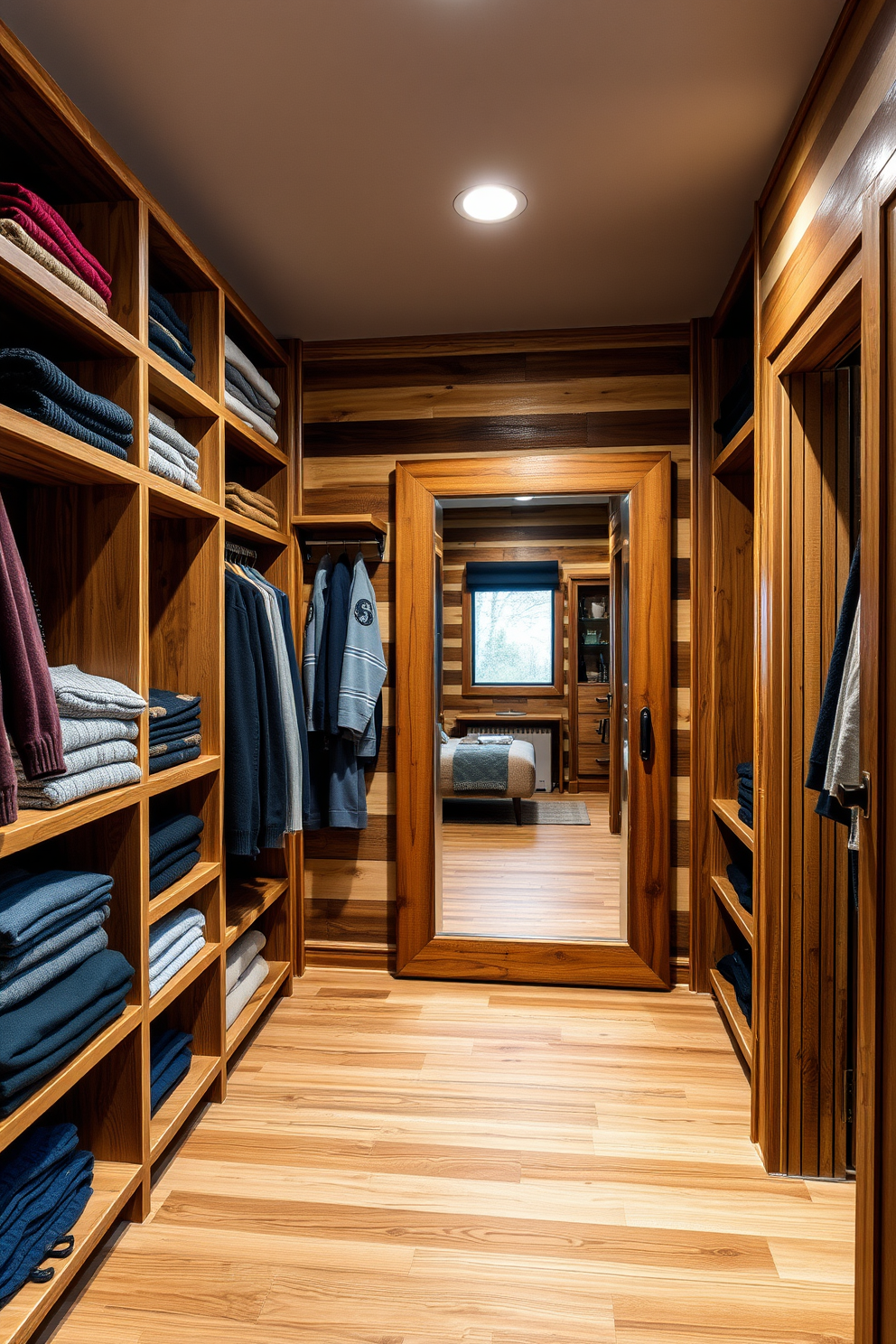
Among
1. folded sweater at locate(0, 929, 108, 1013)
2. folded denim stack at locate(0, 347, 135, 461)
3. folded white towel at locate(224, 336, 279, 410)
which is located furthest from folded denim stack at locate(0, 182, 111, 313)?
folded sweater at locate(0, 929, 108, 1013)

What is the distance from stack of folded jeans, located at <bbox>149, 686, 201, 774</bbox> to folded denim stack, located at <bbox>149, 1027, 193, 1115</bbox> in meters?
0.73

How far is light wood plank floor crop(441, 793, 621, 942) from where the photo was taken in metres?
3.55

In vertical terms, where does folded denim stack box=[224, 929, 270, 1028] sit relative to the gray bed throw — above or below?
below

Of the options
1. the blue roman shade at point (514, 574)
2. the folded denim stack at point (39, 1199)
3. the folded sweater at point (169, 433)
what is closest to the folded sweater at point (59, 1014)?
the folded denim stack at point (39, 1199)

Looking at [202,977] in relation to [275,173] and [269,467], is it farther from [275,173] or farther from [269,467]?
[275,173]

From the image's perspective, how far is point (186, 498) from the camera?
2168 millimetres

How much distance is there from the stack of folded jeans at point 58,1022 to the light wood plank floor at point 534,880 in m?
1.77

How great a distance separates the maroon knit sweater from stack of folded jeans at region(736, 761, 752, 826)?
1.97m

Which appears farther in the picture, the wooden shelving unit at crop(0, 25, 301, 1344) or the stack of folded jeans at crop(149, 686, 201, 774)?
the stack of folded jeans at crop(149, 686, 201, 774)

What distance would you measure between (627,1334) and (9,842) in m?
1.46

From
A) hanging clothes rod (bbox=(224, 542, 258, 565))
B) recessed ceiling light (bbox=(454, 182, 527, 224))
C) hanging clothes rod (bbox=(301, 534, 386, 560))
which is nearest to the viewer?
recessed ceiling light (bbox=(454, 182, 527, 224))

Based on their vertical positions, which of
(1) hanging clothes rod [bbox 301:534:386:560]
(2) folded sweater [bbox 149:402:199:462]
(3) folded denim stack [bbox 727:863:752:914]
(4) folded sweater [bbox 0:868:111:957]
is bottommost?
(3) folded denim stack [bbox 727:863:752:914]

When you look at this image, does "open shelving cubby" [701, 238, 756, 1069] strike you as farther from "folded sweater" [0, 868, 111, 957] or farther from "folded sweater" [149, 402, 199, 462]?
"folded sweater" [0, 868, 111, 957]

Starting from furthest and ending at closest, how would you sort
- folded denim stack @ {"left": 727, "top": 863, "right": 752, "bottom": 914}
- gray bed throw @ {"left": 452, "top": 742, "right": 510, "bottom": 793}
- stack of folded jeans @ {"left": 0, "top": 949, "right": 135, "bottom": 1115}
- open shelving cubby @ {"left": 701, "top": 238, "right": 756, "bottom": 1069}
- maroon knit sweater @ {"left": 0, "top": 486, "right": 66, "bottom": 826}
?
gray bed throw @ {"left": 452, "top": 742, "right": 510, "bottom": 793}
open shelving cubby @ {"left": 701, "top": 238, "right": 756, "bottom": 1069}
folded denim stack @ {"left": 727, "top": 863, "right": 752, "bottom": 914}
stack of folded jeans @ {"left": 0, "top": 949, "right": 135, "bottom": 1115}
maroon knit sweater @ {"left": 0, "top": 486, "right": 66, "bottom": 826}
